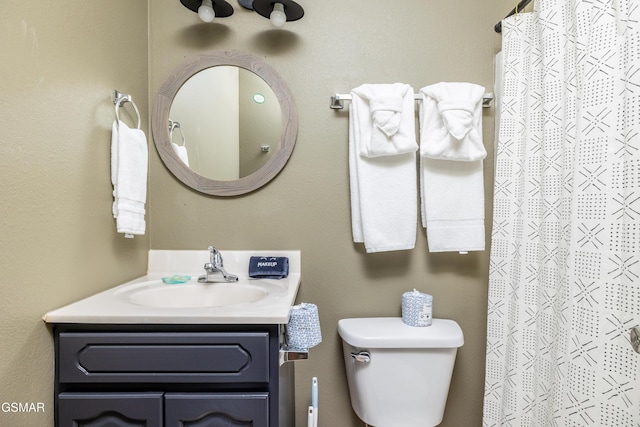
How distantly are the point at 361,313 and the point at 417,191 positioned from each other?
0.58 metres

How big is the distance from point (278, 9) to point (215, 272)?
104 cm

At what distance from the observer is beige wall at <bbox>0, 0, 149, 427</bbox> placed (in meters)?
0.82

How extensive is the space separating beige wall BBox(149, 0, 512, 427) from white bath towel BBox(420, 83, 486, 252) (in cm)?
13

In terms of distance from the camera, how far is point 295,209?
152 cm

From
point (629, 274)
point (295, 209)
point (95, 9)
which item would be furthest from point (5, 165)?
point (629, 274)

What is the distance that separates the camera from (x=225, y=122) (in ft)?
4.92

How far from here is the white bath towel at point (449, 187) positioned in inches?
54.7

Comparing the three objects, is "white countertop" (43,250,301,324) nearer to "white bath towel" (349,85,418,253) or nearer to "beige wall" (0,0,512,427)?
"beige wall" (0,0,512,427)

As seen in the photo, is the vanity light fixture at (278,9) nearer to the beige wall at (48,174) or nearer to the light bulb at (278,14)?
the light bulb at (278,14)

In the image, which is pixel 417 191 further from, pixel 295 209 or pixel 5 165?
Result: pixel 5 165

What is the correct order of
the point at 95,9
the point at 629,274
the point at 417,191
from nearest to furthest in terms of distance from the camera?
1. the point at 629,274
2. the point at 95,9
3. the point at 417,191

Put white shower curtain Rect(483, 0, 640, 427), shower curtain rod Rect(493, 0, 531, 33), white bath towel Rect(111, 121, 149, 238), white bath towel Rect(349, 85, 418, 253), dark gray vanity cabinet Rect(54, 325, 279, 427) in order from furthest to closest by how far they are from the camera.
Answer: white bath towel Rect(349, 85, 418, 253) < shower curtain rod Rect(493, 0, 531, 33) < white bath towel Rect(111, 121, 149, 238) < dark gray vanity cabinet Rect(54, 325, 279, 427) < white shower curtain Rect(483, 0, 640, 427)
